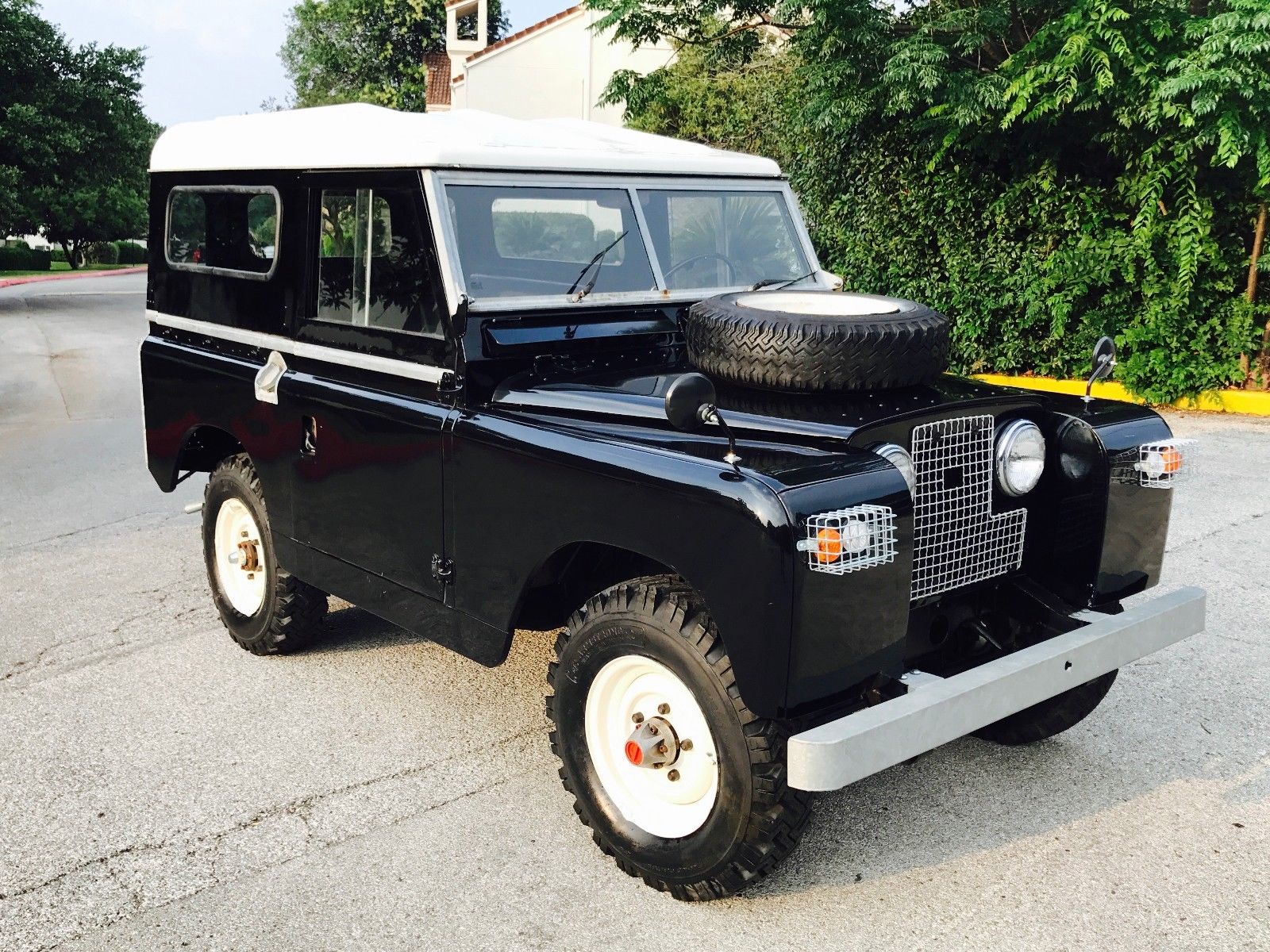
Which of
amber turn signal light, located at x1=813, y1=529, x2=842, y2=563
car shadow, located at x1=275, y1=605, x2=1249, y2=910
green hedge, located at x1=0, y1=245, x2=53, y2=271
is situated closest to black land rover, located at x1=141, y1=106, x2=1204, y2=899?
amber turn signal light, located at x1=813, y1=529, x2=842, y2=563

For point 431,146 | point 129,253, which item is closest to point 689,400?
point 431,146

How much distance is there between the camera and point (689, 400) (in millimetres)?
2947

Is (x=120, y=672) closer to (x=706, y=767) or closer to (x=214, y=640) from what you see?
(x=214, y=640)

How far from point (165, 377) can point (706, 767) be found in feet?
11.3

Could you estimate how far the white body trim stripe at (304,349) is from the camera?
3.86 m

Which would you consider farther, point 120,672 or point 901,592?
point 120,672

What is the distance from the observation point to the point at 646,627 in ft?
9.97

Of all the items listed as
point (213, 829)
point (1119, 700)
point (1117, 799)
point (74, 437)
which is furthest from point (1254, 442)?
point (74, 437)

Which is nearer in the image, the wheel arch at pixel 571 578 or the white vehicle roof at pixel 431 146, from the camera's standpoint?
the wheel arch at pixel 571 578

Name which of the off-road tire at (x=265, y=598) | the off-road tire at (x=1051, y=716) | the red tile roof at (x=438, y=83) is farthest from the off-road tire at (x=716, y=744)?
the red tile roof at (x=438, y=83)

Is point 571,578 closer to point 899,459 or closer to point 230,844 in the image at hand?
point 899,459

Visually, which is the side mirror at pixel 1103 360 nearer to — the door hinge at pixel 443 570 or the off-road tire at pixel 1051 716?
the off-road tire at pixel 1051 716

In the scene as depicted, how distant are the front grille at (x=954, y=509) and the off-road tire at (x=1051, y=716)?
748 millimetres

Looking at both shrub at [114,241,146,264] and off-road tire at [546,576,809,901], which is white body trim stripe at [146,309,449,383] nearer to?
off-road tire at [546,576,809,901]
